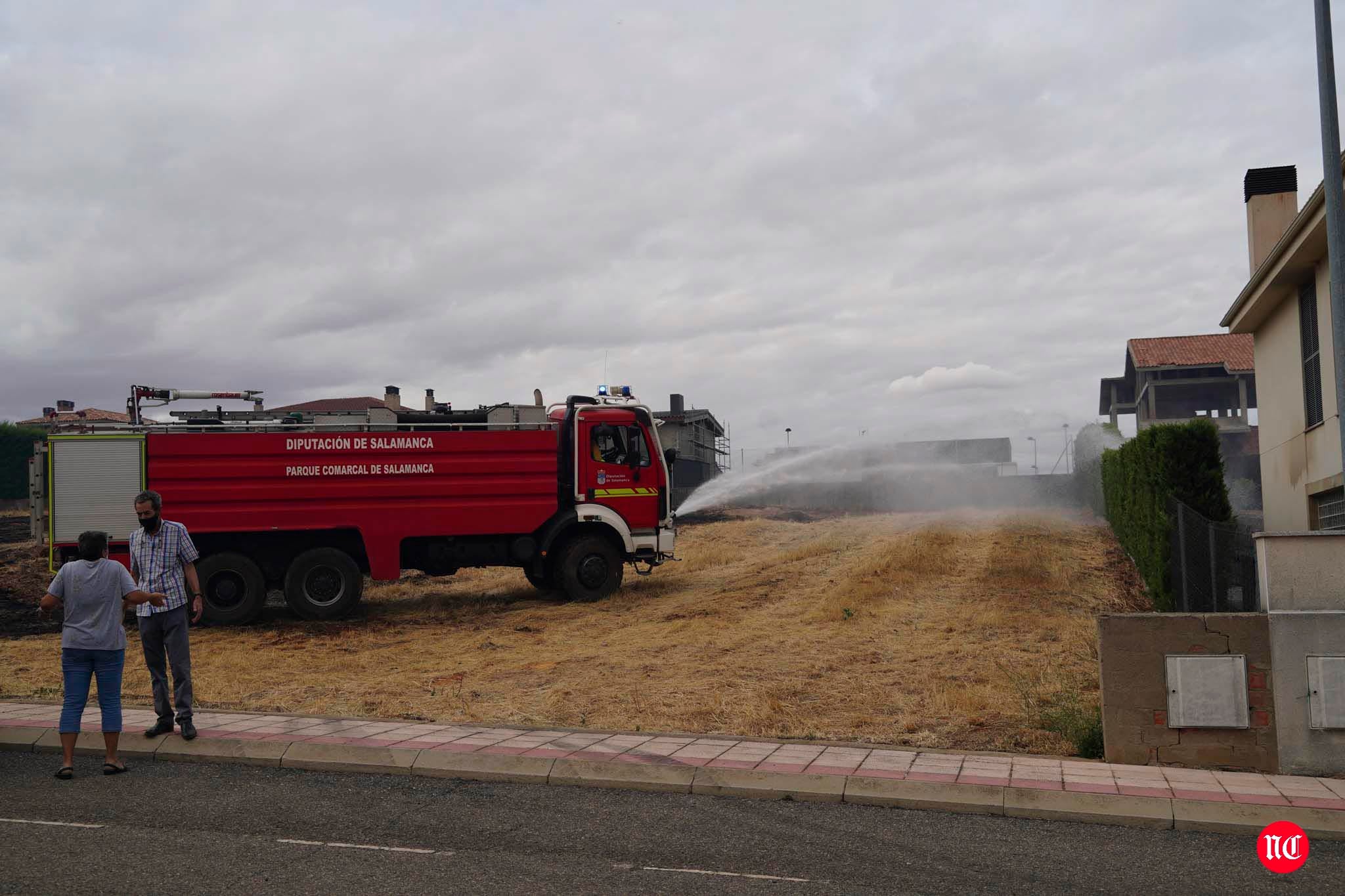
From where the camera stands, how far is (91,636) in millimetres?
7078

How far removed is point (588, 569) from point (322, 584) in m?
4.15

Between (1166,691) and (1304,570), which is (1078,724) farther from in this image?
(1304,570)

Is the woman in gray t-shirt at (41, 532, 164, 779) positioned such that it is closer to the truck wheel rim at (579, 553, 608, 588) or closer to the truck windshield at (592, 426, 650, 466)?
the truck wheel rim at (579, 553, 608, 588)

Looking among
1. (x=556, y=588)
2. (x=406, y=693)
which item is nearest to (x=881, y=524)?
(x=556, y=588)

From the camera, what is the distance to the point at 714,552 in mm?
23859

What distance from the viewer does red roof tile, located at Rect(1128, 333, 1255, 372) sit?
37.3 metres

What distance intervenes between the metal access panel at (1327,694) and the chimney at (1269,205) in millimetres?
13902

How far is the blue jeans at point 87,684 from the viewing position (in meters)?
6.94

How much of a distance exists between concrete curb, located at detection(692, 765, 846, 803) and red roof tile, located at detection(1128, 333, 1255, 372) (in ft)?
117

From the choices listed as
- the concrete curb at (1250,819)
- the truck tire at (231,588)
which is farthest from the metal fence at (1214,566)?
the truck tire at (231,588)

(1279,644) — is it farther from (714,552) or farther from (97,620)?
(714,552)

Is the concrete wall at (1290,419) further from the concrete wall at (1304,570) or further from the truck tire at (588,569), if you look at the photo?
the truck tire at (588,569)

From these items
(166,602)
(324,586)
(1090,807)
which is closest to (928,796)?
(1090,807)

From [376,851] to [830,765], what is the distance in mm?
2931
